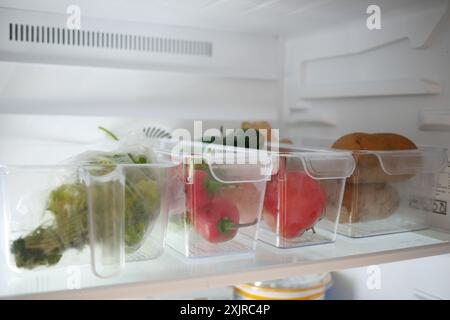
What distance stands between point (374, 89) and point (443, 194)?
27 cm

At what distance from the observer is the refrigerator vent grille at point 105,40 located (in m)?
0.99

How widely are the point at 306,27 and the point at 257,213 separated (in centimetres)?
55

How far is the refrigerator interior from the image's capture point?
96 cm

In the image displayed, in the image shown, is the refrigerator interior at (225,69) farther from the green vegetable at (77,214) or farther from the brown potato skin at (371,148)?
the green vegetable at (77,214)

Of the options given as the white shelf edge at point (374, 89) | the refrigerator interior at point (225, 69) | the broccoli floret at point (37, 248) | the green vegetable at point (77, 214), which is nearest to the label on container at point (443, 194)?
the refrigerator interior at point (225, 69)

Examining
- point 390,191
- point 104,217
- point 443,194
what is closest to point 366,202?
point 390,191

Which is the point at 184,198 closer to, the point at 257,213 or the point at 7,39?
the point at 257,213

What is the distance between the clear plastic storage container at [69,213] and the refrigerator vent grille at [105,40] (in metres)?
0.41

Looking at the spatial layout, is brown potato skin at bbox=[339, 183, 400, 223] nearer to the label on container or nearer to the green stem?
the label on container

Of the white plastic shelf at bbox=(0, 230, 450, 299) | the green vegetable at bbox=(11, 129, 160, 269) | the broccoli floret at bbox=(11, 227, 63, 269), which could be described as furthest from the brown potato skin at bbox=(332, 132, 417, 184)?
the broccoli floret at bbox=(11, 227, 63, 269)

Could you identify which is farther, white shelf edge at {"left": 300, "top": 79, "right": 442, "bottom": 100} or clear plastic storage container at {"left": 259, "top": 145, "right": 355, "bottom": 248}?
white shelf edge at {"left": 300, "top": 79, "right": 442, "bottom": 100}

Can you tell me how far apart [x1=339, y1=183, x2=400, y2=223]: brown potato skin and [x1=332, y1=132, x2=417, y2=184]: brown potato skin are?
0.01 metres

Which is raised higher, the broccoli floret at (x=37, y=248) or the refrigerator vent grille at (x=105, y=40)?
the refrigerator vent grille at (x=105, y=40)

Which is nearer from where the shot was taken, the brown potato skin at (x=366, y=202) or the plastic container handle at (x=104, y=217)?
the plastic container handle at (x=104, y=217)
